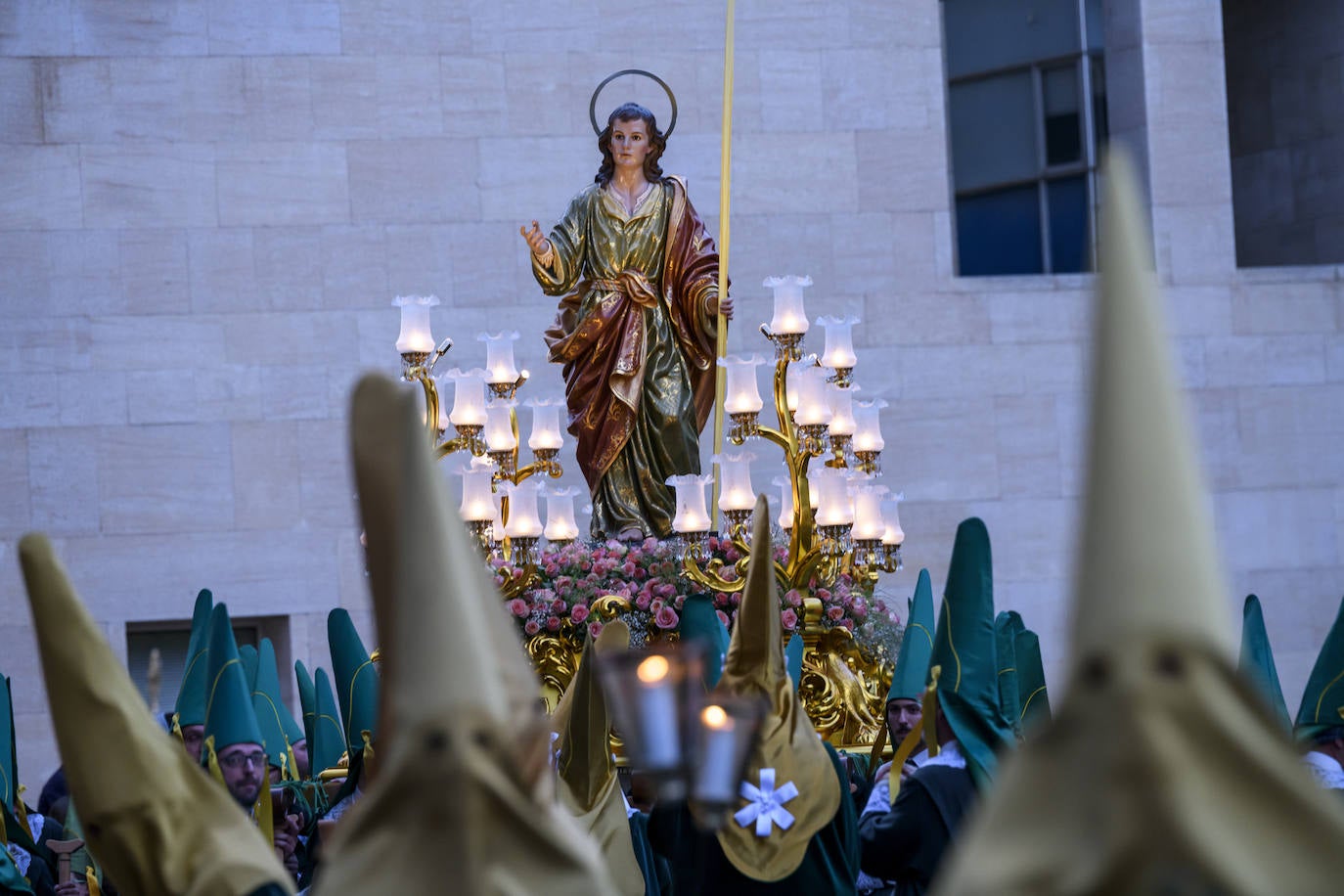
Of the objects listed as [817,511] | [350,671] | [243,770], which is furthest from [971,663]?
[817,511]

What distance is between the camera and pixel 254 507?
14.6 m

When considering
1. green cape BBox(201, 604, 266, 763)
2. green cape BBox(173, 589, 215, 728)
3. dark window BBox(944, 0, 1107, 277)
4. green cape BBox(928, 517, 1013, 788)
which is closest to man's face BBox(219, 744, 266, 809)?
green cape BBox(201, 604, 266, 763)

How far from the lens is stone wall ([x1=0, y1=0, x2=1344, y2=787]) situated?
574 inches

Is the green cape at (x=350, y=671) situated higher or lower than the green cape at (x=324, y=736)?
higher

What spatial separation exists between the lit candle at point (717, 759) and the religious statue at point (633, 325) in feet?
26.1

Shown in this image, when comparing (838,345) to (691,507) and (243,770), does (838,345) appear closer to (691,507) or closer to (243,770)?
(691,507)

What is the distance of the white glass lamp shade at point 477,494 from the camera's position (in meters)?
9.45

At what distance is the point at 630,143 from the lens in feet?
37.3

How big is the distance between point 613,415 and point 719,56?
522cm

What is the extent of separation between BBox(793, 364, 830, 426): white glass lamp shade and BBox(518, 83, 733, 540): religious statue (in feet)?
5.06

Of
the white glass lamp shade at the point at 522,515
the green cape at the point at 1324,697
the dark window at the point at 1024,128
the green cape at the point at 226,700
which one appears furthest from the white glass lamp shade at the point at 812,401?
the dark window at the point at 1024,128

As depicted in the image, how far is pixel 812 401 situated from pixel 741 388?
352mm

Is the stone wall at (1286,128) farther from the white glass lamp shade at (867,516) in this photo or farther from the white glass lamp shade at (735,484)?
the white glass lamp shade at (735,484)

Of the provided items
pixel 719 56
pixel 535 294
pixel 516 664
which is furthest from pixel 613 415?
pixel 516 664
